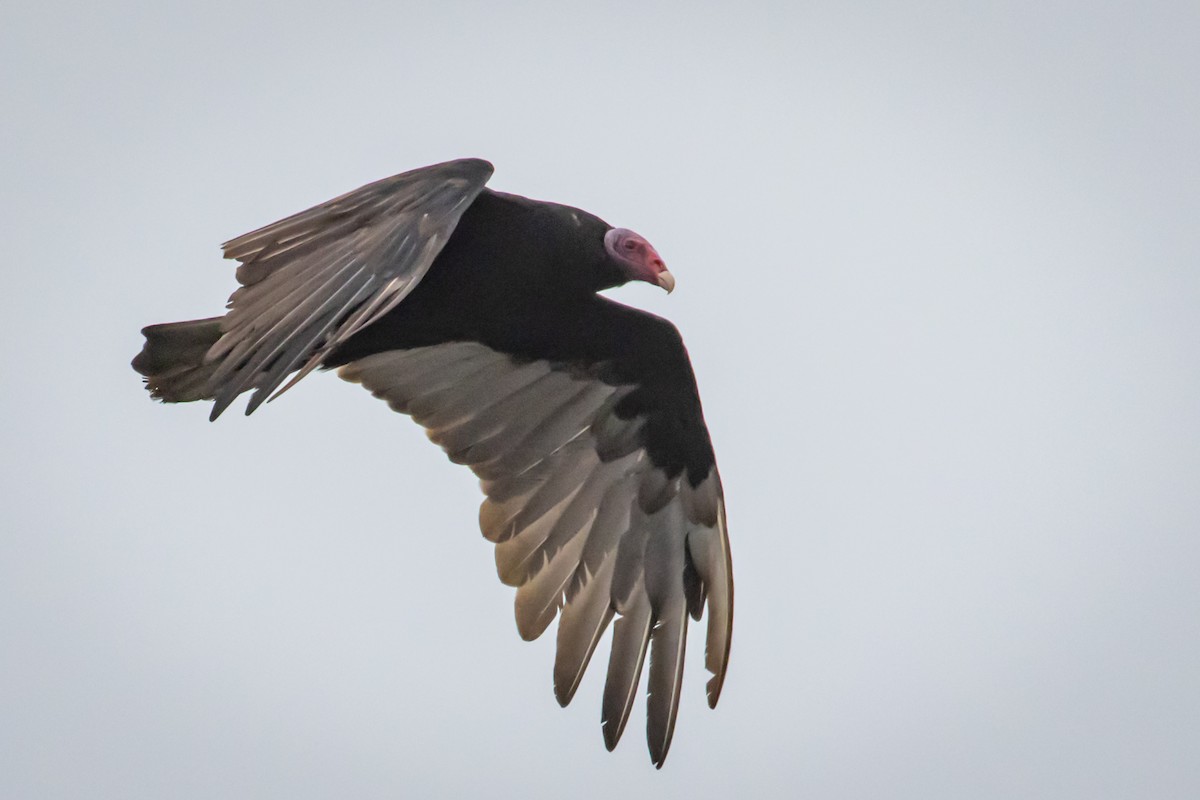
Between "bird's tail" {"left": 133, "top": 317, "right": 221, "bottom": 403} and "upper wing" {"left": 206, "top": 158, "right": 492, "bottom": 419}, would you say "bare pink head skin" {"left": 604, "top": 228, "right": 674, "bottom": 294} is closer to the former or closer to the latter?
"upper wing" {"left": 206, "top": 158, "right": 492, "bottom": 419}

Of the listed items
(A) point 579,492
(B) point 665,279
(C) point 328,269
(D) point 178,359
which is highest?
(B) point 665,279

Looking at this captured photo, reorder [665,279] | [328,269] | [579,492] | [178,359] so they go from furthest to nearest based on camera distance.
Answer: [579,492] < [665,279] < [178,359] < [328,269]

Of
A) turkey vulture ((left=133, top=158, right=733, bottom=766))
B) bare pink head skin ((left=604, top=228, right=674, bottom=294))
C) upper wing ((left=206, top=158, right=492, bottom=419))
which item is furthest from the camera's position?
bare pink head skin ((left=604, top=228, right=674, bottom=294))

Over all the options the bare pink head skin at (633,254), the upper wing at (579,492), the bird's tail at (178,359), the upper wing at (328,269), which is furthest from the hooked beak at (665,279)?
the bird's tail at (178,359)

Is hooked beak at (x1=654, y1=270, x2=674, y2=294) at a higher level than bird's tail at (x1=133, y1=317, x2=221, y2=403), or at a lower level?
higher

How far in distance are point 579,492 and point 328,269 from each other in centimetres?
200

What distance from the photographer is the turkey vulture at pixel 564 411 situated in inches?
255

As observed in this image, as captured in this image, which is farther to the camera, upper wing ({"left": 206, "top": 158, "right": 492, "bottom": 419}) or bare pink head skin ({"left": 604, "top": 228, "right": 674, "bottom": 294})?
bare pink head skin ({"left": 604, "top": 228, "right": 674, "bottom": 294})

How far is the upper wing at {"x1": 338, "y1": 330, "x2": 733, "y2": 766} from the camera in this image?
6684mm

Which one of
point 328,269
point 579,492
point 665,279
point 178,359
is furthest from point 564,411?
point 328,269

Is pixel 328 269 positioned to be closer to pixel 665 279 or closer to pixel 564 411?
pixel 665 279

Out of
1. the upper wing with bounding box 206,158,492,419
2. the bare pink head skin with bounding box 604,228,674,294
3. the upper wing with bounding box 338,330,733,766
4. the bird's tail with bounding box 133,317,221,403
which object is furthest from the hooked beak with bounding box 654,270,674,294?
the bird's tail with bounding box 133,317,221,403

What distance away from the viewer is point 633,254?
21.9 ft

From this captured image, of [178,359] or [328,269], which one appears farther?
[178,359]
